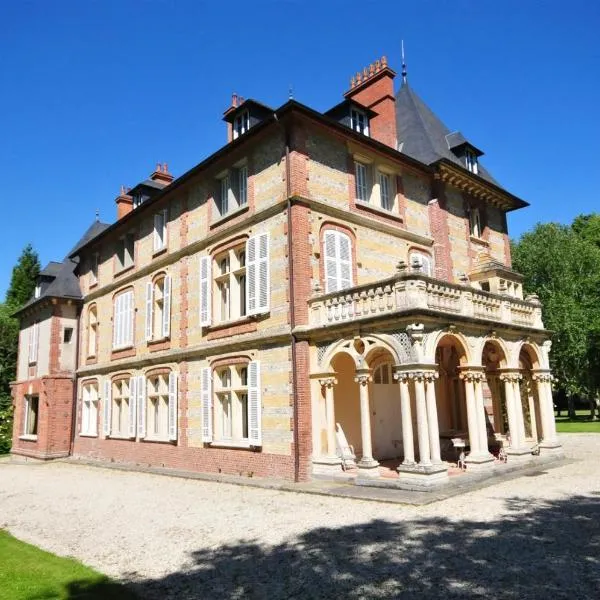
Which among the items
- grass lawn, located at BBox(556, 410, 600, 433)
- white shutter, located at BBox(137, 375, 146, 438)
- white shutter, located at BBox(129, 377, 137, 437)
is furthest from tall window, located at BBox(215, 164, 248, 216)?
grass lawn, located at BBox(556, 410, 600, 433)

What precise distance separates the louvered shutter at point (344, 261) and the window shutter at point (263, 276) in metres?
1.93

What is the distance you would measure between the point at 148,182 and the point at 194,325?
8.52 m

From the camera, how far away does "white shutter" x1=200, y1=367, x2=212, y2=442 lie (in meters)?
14.8

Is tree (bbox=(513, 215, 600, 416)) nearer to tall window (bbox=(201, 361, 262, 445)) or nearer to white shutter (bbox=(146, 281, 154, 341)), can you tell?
tall window (bbox=(201, 361, 262, 445))

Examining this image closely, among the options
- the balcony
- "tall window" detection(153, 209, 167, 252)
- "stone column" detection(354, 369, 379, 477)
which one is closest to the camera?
the balcony

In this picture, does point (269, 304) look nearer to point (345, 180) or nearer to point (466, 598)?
point (345, 180)

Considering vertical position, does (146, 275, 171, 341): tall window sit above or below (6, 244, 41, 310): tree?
below

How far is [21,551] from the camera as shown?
7.47 m

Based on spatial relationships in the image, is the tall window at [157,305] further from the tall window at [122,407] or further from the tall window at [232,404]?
the tall window at [232,404]

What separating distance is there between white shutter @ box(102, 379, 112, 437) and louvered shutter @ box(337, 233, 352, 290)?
11.8 metres

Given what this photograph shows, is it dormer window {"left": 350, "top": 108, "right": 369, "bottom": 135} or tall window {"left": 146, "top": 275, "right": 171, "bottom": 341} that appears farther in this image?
tall window {"left": 146, "top": 275, "right": 171, "bottom": 341}

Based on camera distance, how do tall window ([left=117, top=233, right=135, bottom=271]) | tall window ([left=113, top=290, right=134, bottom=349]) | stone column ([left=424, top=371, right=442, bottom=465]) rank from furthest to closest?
tall window ([left=117, top=233, right=135, bottom=271])
tall window ([left=113, top=290, right=134, bottom=349])
stone column ([left=424, top=371, right=442, bottom=465])

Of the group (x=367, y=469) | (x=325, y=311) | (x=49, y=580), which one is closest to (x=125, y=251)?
(x=325, y=311)

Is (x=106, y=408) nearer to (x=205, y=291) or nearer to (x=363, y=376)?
(x=205, y=291)
